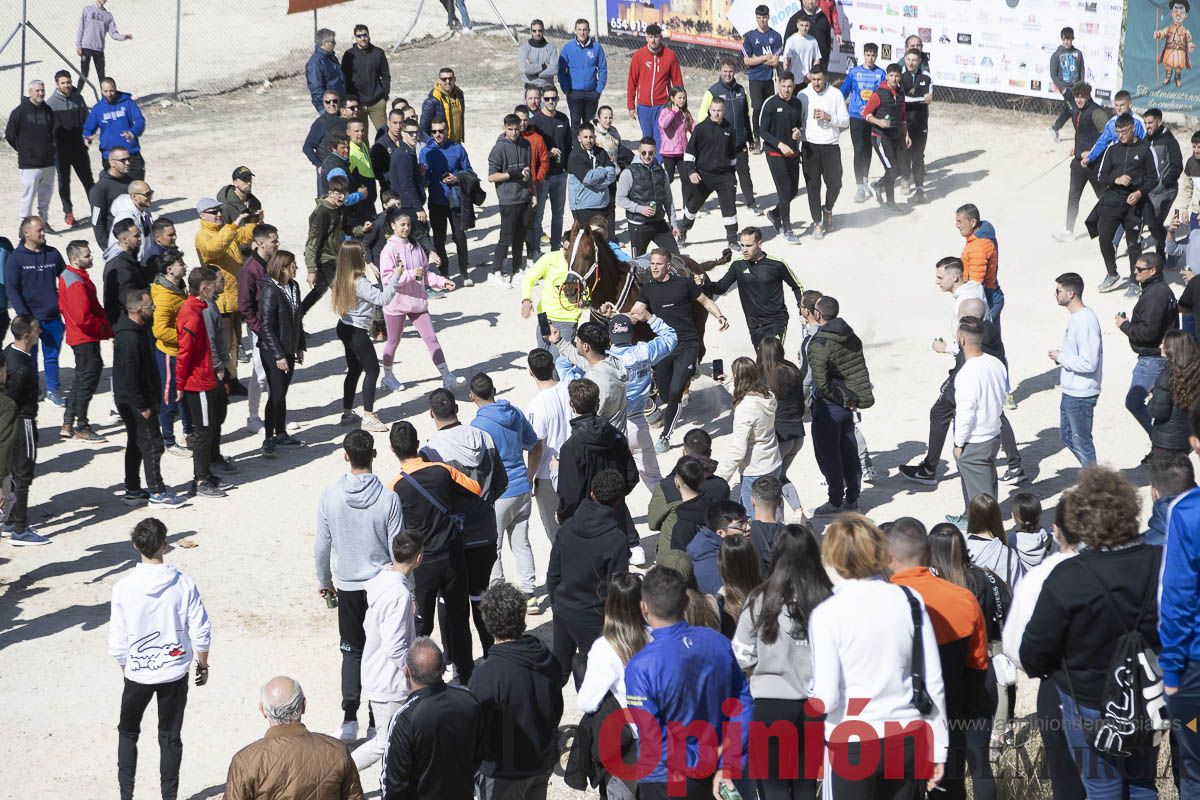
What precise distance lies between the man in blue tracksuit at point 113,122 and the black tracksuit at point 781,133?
7.48 meters

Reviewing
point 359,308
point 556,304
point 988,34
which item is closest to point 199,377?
point 359,308

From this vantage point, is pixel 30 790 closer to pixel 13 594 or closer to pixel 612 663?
pixel 13 594

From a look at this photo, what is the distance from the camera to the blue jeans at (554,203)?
52.5 feet

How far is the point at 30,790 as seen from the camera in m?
7.46

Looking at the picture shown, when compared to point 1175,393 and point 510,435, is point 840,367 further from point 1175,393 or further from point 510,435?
point 510,435

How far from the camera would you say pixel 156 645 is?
691cm

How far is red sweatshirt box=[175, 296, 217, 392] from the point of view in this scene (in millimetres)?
10523

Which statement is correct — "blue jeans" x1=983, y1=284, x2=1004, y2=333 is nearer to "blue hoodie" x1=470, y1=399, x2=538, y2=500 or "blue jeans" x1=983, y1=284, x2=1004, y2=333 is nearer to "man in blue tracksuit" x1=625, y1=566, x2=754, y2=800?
"blue hoodie" x1=470, y1=399, x2=538, y2=500

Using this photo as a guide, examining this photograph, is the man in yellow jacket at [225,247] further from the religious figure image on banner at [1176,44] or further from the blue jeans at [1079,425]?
the religious figure image on banner at [1176,44]

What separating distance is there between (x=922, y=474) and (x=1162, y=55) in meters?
10.5

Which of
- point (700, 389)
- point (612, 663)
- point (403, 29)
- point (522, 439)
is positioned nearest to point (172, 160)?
Result: point (403, 29)

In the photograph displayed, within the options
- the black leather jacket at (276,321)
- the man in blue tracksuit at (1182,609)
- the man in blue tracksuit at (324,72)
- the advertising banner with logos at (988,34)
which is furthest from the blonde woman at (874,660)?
the advertising banner with logos at (988,34)

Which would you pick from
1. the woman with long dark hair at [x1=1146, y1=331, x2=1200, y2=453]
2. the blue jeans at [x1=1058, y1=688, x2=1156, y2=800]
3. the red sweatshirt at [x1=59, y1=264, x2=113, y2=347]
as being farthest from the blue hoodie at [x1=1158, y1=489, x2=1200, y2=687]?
the red sweatshirt at [x1=59, y1=264, x2=113, y2=347]

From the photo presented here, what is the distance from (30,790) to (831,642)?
15.7 feet
